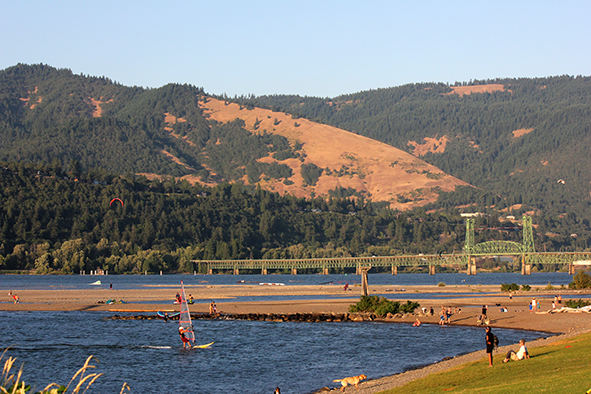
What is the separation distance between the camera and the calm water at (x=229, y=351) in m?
44.4

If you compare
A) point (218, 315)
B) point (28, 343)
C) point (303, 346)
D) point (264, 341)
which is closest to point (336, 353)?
point (303, 346)

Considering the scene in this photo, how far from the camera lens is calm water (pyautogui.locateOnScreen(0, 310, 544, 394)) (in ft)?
146

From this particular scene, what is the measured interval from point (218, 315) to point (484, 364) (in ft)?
155

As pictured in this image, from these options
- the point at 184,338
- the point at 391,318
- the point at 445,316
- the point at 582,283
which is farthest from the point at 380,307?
the point at 582,283

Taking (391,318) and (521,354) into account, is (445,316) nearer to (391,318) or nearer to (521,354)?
(391,318)

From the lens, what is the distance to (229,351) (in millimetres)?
56031

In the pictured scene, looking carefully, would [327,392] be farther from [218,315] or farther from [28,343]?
[218,315]

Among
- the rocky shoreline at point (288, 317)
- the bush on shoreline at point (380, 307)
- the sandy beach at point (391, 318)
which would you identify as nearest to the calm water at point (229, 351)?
the rocky shoreline at point (288, 317)

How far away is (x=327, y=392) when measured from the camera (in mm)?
39656

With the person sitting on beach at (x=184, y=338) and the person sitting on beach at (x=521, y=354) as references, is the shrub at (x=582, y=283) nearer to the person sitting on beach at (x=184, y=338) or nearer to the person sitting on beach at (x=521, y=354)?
the person sitting on beach at (x=184, y=338)

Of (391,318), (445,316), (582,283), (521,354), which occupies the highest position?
(521,354)

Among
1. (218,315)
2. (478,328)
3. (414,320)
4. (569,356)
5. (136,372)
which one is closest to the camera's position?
(569,356)

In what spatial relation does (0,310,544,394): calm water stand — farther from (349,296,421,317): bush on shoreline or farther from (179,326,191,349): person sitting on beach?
(349,296,421,317): bush on shoreline

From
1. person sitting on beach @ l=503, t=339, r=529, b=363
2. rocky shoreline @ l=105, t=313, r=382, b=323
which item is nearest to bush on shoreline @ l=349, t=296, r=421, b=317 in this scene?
rocky shoreline @ l=105, t=313, r=382, b=323
